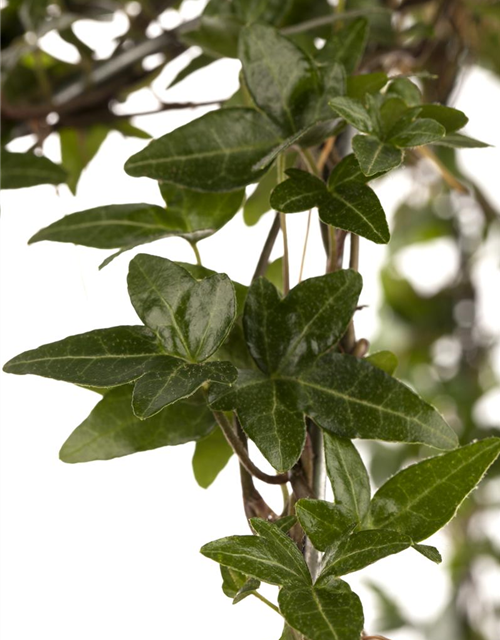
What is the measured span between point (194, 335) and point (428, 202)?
76cm

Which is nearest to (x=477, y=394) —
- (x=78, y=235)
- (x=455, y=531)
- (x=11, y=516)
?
(x=455, y=531)

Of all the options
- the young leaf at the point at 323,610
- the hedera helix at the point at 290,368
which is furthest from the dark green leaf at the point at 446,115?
the young leaf at the point at 323,610

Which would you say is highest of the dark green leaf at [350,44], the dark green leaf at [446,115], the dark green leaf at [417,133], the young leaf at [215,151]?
the dark green leaf at [350,44]

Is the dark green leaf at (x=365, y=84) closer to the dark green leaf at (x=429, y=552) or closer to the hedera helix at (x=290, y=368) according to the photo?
the hedera helix at (x=290, y=368)

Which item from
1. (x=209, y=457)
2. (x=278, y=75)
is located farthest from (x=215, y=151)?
(x=209, y=457)

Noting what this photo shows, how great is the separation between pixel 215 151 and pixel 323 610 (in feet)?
0.67

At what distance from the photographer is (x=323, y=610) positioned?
0.26 m

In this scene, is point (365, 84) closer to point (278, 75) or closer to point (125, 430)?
point (278, 75)

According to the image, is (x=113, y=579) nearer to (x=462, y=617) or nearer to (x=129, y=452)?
(x=462, y=617)

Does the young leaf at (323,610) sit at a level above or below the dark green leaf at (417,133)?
below

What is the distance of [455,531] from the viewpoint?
98 cm

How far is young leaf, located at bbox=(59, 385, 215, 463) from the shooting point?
359 millimetres

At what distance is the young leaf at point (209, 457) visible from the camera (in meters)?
0.40

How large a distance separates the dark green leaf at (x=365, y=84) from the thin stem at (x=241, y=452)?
177 mm
